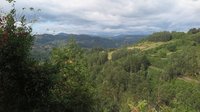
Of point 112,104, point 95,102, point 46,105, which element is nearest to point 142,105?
point 95,102

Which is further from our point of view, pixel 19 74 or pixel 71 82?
pixel 71 82

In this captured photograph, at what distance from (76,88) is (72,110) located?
242cm

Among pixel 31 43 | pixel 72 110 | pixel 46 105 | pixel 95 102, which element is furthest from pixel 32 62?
pixel 95 102

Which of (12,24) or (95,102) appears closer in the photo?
(12,24)

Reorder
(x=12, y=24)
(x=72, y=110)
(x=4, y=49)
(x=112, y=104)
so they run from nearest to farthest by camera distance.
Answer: (x=4, y=49) < (x=12, y=24) < (x=72, y=110) < (x=112, y=104)

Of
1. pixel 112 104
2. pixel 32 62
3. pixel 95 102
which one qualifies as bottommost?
pixel 112 104

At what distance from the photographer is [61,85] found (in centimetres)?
2708

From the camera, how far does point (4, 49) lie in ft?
73.9

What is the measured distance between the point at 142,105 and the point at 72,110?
483 centimetres

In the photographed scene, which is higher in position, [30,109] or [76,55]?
[76,55]

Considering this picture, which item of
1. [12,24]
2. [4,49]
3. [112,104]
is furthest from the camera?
[112,104]

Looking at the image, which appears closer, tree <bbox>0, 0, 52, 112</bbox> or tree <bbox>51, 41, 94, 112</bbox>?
tree <bbox>0, 0, 52, 112</bbox>

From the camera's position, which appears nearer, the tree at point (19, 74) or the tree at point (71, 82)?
the tree at point (19, 74)

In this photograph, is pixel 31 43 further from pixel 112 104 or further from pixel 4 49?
pixel 112 104
